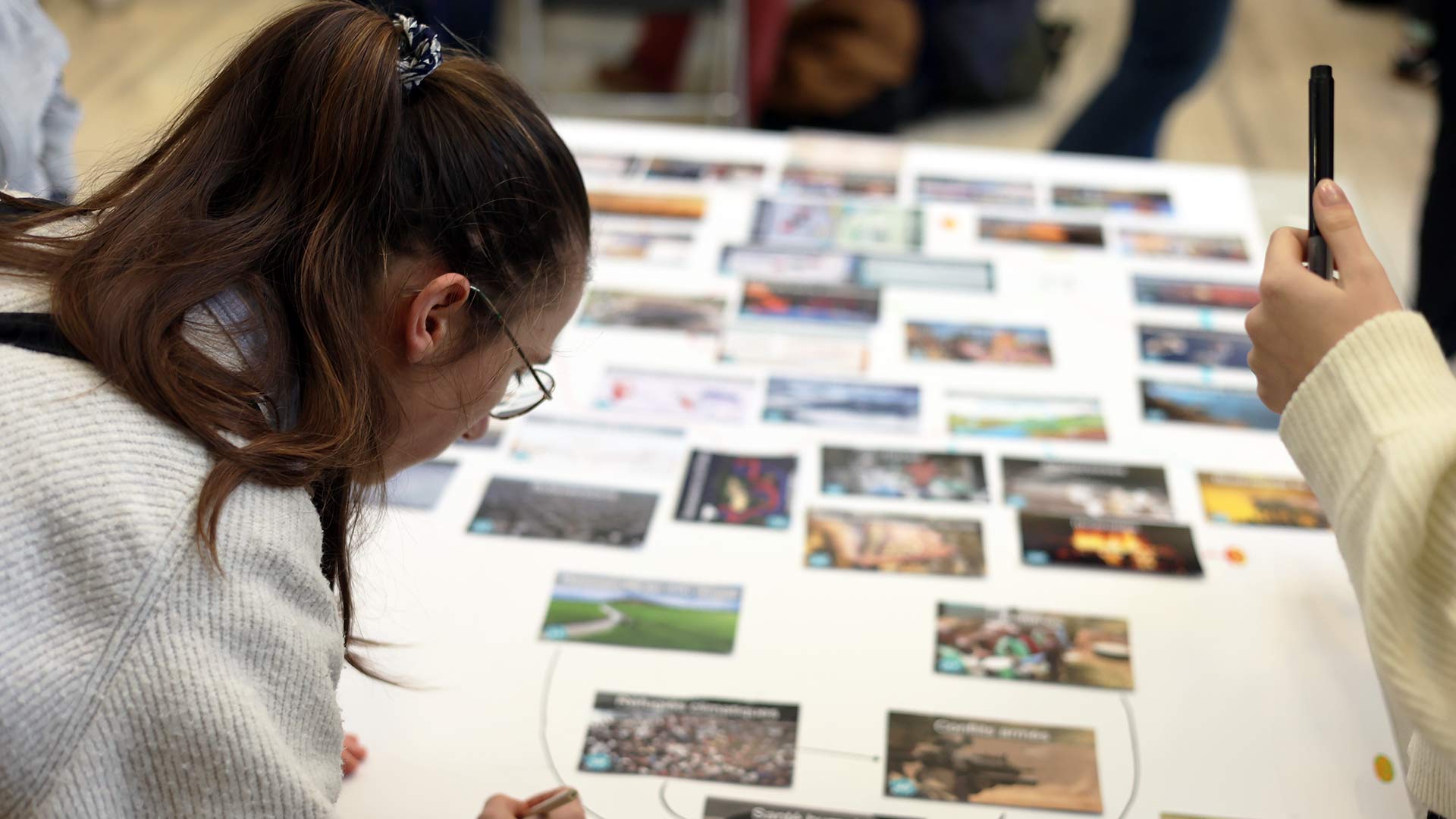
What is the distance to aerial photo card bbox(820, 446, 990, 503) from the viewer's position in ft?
4.17

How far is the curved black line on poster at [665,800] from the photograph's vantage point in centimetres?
95

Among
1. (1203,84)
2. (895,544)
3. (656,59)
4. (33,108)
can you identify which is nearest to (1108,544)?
(895,544)

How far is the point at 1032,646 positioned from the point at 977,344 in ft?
1.61

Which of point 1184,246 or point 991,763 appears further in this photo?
point 1184,246

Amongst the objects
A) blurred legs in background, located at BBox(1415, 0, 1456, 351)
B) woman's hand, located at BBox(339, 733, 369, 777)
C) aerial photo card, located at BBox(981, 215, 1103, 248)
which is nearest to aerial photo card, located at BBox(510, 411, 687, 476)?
woman's hand, located at BBox(339, 733, 369, 777)

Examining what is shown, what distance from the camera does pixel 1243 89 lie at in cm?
389

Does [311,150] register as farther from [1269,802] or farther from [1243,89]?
[1243,89]

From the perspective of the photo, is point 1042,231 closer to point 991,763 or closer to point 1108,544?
point 1108,544

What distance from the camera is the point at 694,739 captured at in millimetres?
1007

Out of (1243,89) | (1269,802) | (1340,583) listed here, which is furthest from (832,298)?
(1243,89)

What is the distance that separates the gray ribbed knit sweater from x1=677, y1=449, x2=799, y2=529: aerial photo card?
1.85 feet

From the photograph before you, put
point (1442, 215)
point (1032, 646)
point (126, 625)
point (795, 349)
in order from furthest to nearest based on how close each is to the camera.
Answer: point (1442, 215)
point (795, 349)
point (1032, 646)
point (126, 625)

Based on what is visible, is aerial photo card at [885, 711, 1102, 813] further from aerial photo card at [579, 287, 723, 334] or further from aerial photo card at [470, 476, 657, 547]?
aerial photo card at [579, 287, 723, 334]

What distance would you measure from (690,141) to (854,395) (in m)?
0.69
